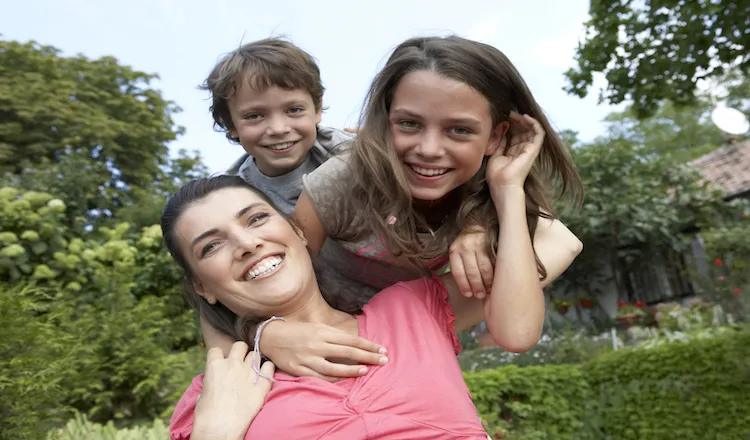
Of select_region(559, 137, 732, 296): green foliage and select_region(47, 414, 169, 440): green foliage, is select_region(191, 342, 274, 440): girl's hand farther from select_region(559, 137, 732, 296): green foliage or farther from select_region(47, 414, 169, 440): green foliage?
select_region(559, 137, 732, 296): green foliage

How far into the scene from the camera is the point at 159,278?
10273mm

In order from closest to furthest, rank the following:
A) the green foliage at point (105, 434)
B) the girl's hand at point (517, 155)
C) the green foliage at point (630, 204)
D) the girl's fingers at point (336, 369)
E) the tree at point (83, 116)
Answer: the girl's fingers at point (336, 369)
the girl's hand at point (517, 155)
the green foliage at point (105, 434)
the green foliage at point (630, 204)
the tree at point (83, 116)

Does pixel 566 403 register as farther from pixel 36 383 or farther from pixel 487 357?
pixel 36 383

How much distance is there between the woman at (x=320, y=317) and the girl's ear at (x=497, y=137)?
29mm

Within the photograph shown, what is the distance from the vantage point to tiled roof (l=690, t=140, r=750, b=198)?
16.2 m

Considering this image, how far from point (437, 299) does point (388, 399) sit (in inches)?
18.5

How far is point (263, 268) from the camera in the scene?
190 centimetres

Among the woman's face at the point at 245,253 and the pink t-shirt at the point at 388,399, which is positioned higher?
the woman's face at the point at 245,253

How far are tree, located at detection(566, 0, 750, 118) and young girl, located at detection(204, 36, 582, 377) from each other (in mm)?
6225

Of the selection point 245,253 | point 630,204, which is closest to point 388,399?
point 245,253

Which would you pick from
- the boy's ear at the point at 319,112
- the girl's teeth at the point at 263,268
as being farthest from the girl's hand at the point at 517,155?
the boy's ear at the point at 319,112

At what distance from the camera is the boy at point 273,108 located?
8.09ft

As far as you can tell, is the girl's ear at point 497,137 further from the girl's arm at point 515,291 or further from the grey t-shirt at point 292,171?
the grey t-shirt at point 292,171

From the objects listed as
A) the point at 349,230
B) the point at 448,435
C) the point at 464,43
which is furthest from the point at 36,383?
the point at 464,43
